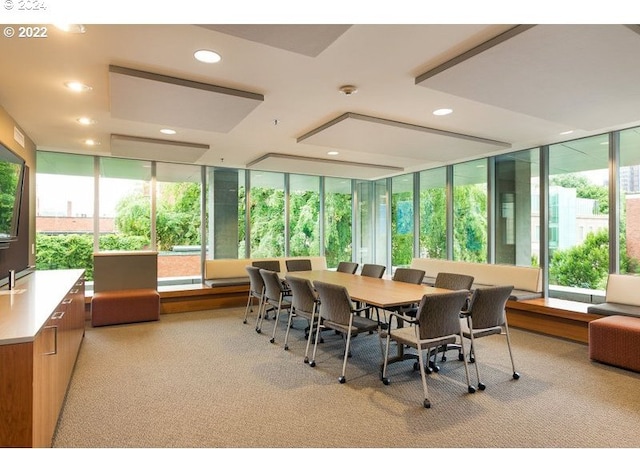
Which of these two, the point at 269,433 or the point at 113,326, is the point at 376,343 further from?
the point at 113,326

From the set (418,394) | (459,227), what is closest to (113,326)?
(418,394)

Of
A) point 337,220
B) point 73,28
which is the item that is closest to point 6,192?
point 73,28

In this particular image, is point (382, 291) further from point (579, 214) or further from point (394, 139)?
point (579, 214)

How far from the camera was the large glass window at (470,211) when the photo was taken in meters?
6.95

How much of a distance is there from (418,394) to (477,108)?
2969mm

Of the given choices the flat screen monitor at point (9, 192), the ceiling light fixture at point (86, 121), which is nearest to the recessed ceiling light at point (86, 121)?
the ceiling light fixture at point (86, 121)

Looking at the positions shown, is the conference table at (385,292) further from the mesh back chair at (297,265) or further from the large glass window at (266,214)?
the large glass window at (266,214)

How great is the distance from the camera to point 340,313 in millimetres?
Result: 3465

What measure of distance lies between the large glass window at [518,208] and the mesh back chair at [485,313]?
127 inches

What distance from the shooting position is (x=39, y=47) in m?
2.60

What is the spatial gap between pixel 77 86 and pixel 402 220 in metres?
6.96

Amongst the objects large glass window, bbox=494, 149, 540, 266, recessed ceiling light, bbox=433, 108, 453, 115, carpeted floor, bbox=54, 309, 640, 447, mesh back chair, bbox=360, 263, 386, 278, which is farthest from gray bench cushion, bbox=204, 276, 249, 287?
large glass window, bbox=494, 149, 540, 266

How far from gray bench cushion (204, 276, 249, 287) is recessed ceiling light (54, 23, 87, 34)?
4880 mm

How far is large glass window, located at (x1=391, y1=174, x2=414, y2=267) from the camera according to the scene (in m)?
8.59
